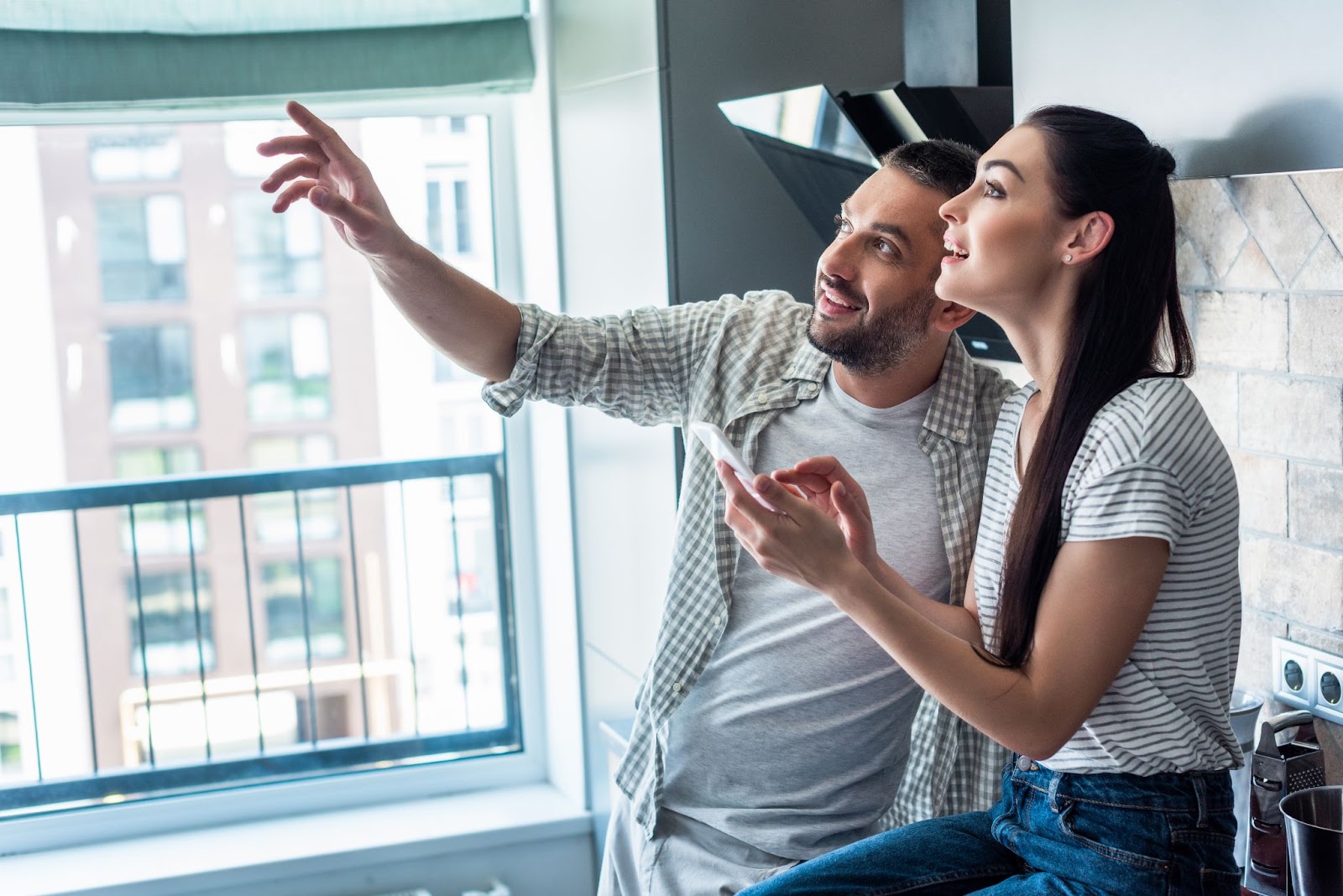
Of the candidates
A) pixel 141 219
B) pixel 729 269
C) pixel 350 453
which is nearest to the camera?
pixel 729 269

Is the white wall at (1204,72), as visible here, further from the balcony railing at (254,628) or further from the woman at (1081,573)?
the balcony railing at (254,628)

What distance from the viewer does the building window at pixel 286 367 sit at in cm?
275

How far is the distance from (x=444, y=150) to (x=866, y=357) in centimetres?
149

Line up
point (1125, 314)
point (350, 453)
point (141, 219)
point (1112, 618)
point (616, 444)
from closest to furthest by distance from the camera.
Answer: point (1112, 618) → point (1125, 314) → point (616, 444) → point (141, 219) → point (350, 453)

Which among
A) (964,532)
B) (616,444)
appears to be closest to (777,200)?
(616,444)

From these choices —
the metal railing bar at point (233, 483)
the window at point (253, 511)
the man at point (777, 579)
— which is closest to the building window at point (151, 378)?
the window at point (253, 511)

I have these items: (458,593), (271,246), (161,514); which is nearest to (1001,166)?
(271,246)

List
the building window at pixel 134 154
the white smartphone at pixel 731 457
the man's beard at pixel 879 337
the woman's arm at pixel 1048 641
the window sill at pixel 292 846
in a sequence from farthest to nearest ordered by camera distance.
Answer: the building window at pixel 134 154
the window sill at pixel 292 846
the man's beard at pixel 879 337
the white smartphone at pixel 731 457
the woman's arm at pixel 1048 641

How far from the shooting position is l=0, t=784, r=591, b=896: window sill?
8.16ft

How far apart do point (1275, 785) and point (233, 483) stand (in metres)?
2.11

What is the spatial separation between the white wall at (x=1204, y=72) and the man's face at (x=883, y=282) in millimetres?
184

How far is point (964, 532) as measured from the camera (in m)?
1.57

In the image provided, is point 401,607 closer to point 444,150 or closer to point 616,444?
point 616,444

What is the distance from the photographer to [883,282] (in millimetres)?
1609
